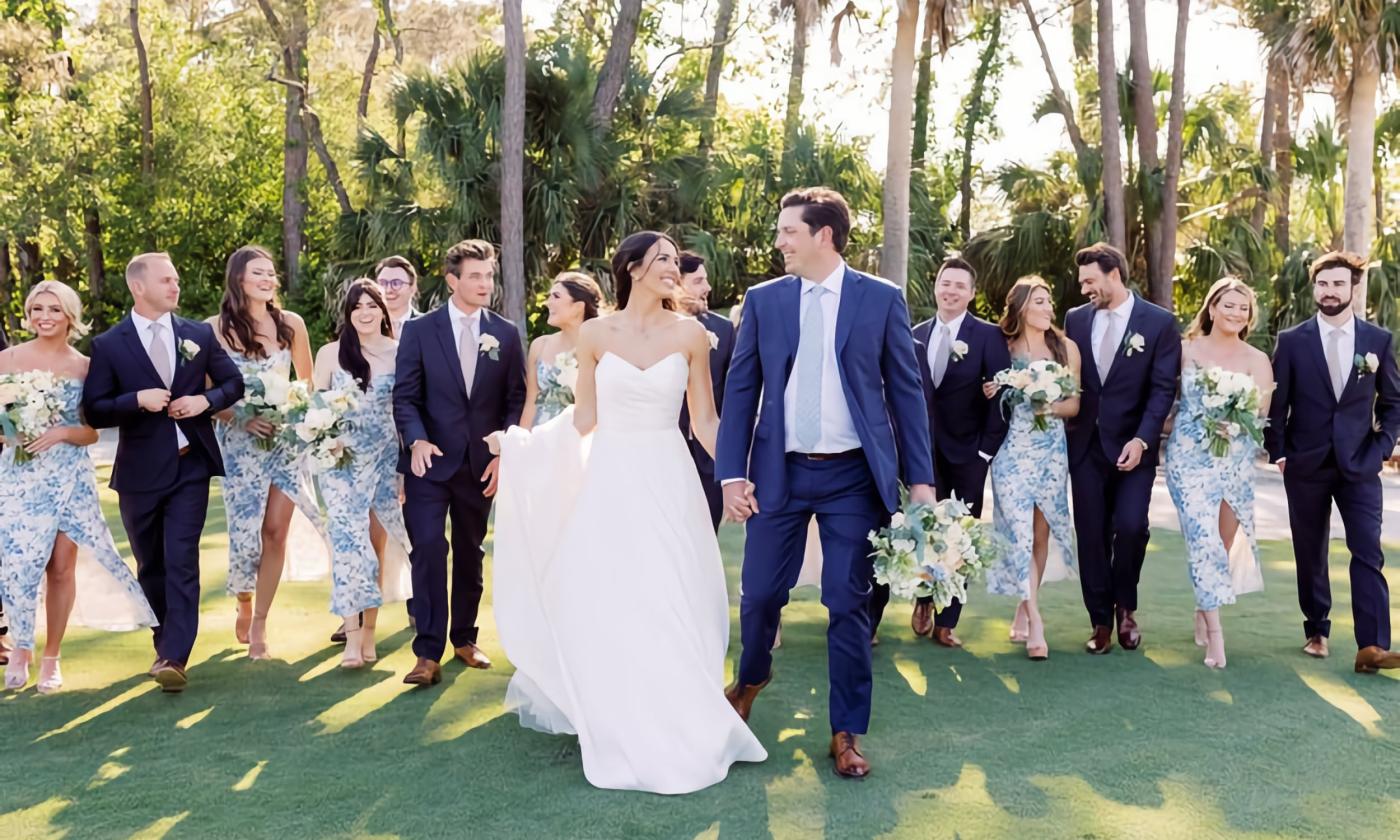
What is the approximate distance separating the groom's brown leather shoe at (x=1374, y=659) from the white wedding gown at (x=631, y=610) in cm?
335

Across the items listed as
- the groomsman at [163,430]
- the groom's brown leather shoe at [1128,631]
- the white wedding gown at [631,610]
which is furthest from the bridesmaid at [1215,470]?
the groomsman at [163,430]

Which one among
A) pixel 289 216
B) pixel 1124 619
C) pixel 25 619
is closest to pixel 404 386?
pixel 25 619

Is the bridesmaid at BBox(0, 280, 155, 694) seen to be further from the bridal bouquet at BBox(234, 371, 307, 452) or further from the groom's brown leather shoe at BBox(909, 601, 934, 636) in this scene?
the groom's brown leather shoe at BBox(909, 601, 934, 636)

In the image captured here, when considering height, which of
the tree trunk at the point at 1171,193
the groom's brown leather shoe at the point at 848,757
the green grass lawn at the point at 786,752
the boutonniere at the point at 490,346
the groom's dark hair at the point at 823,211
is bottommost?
the green grass lawn at the point at 786,752

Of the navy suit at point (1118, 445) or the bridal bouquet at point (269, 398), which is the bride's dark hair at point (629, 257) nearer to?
the bridal bouquet at point (269, 398)

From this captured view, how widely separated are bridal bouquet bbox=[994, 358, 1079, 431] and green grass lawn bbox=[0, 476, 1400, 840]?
51.0 inches

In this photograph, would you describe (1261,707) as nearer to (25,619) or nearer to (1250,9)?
(25,619)

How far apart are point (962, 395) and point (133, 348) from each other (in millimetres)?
4206

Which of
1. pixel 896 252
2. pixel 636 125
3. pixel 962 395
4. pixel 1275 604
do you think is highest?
pixel 636 125

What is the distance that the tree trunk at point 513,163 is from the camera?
18.0 meters

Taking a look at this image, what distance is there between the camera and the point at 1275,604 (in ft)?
27.7

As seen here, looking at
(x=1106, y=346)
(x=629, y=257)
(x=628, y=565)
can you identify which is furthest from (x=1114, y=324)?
(x=628, y=565)

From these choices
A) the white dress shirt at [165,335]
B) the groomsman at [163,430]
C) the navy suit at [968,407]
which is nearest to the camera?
the groomsman at [163,430]

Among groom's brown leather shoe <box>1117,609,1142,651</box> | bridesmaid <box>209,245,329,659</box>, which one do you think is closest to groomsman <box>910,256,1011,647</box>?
groom's brown leather shoe <box>1117,609,1142,651</box>
